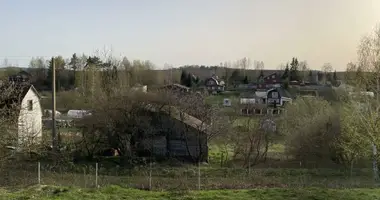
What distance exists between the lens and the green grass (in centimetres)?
909

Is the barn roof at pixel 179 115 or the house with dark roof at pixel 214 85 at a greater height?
the house with dark roof at pixel 214 85

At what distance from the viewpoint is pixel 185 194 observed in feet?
31.8

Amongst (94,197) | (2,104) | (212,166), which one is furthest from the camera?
(212,166)

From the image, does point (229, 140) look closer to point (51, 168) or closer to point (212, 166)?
point (212, 166)

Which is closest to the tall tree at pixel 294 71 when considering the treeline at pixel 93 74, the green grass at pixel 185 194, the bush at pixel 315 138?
the treeline at pixel 93 74

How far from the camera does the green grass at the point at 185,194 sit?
358 inches

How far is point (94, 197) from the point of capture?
9.05m

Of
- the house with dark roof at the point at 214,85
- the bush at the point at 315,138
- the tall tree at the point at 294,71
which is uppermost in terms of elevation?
the tall tree at the point at 294,71

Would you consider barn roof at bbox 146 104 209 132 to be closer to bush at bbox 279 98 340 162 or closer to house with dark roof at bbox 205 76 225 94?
bush at bbox 279 98 340 162

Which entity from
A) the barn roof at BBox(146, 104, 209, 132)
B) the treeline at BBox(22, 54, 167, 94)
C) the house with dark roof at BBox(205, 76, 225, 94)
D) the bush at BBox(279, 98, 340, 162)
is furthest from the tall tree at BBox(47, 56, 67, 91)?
the bush at BBox(279, 98, 340, 162)

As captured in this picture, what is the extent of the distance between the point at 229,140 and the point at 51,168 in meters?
10.6

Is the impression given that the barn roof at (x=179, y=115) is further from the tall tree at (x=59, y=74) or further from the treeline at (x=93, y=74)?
the tall tree at (x=59, y=74)

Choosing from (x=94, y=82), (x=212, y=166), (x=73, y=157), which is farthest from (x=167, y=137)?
(x=94, y=82)

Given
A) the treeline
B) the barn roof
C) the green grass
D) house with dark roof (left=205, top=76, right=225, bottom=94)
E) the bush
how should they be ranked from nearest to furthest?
the green grass, the bush, the barn roof, the treeline, house with dark roof (left=205, top=76, right=225, bottom=94)
